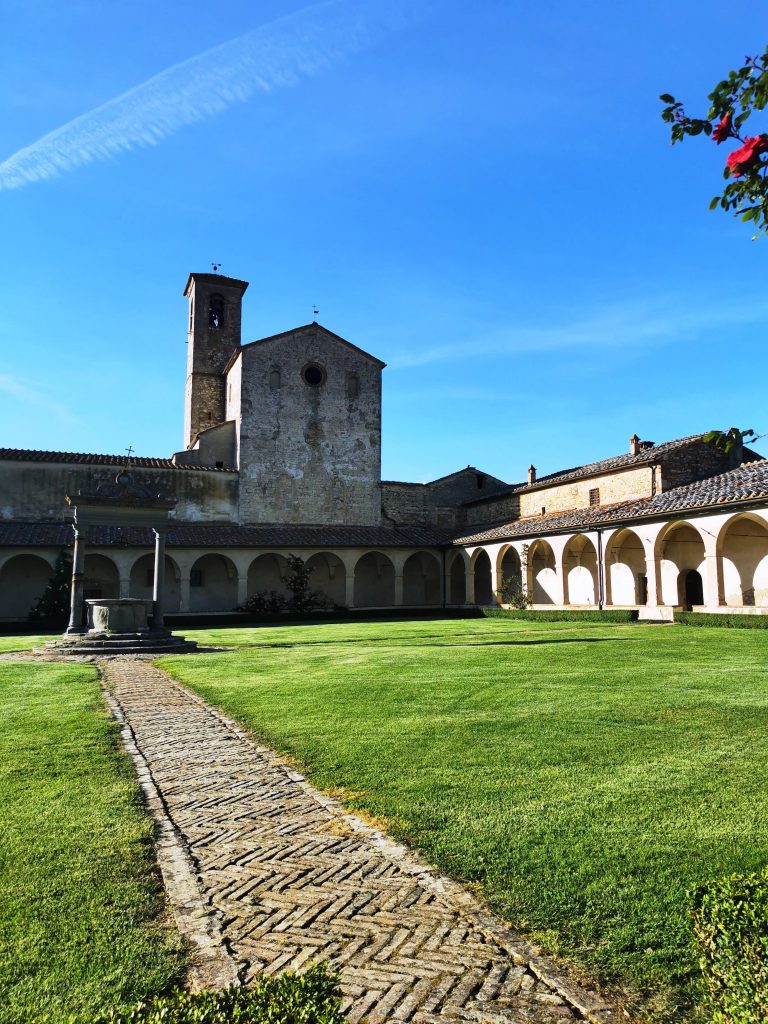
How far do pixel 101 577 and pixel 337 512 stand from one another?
1234 cm

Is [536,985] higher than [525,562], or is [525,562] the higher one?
[525,562]

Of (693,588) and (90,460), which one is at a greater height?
(90,460)

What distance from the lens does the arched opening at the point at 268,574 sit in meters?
36.1

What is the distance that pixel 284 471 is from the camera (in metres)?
38.0

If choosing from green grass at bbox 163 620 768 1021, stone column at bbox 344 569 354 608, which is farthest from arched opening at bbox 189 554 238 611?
green grass at bbox 163 620 768 1021

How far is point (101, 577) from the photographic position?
33.2 m

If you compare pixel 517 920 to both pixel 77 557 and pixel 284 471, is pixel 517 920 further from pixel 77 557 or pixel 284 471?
pixel 284 471

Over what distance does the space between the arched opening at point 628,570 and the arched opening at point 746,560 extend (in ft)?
12.4

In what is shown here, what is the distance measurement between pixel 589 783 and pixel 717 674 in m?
6.20

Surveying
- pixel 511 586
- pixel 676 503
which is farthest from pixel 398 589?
pixel 676 503

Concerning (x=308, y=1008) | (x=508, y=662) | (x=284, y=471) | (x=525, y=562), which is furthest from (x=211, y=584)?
(x=308, y=1008)

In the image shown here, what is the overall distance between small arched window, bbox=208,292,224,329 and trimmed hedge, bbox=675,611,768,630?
3167cm

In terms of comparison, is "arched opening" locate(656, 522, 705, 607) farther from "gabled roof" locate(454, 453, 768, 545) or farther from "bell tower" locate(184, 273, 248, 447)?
"bell tower" locate(184, 273, 248, 447)

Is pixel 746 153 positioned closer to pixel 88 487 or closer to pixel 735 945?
pixel 735 945
